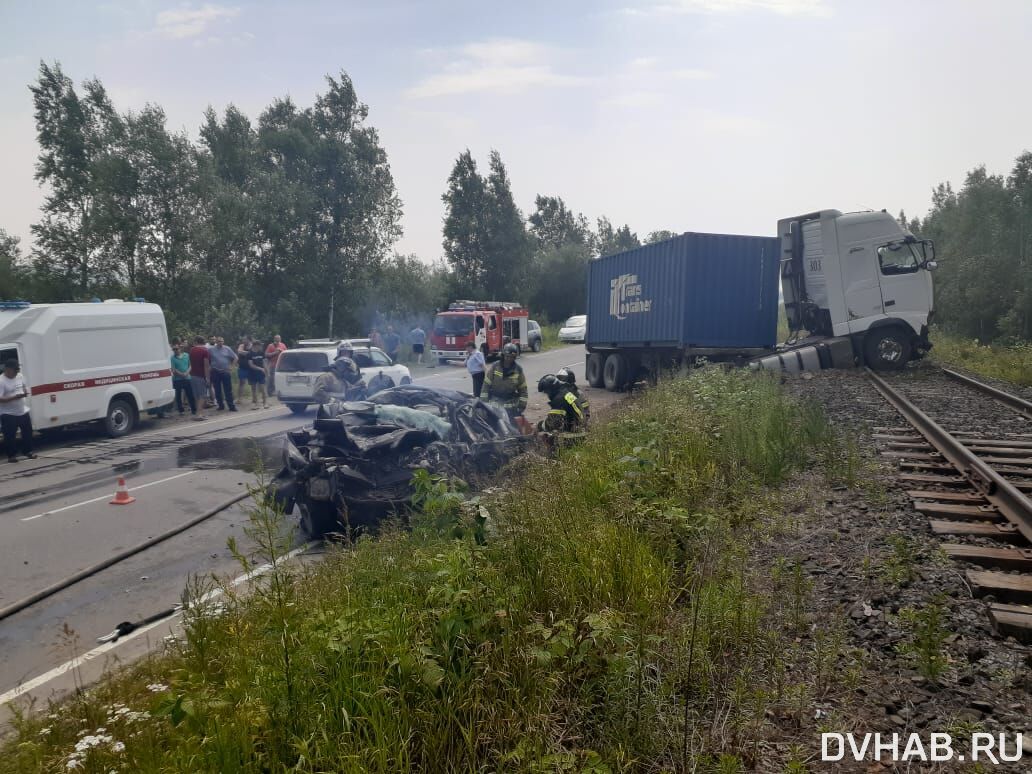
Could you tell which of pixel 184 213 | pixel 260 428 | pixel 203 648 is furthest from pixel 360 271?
pixel 203 648

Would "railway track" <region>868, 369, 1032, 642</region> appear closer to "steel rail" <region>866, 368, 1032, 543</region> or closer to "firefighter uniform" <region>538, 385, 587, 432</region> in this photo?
"steel rail" <region>866, 368, 1032, 543</region>

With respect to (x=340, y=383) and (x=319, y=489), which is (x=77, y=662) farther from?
(x=340, y=383)

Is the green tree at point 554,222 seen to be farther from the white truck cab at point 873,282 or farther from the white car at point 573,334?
the white truck cab at point 873,282

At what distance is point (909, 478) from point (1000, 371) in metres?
12.3

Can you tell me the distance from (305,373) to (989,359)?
59.2 feet

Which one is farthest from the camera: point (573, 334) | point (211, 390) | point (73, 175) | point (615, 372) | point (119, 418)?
point (573, 334)

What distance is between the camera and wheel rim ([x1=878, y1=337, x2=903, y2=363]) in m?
15.5

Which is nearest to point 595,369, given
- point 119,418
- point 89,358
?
point 119,418

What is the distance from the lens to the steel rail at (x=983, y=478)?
4.86 m

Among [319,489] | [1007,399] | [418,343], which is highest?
[418,343]

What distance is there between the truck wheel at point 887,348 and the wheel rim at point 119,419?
51.5 feet

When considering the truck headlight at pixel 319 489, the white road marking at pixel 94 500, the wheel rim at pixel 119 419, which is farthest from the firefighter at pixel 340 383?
the truck headlight at pixel 319 489

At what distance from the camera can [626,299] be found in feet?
59.5

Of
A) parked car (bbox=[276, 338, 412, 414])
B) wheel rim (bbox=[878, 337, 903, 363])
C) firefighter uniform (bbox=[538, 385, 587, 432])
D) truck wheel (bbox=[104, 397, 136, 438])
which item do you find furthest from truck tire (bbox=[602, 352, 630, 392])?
truck wheel (bbox=[104, 397, 136, 438])
